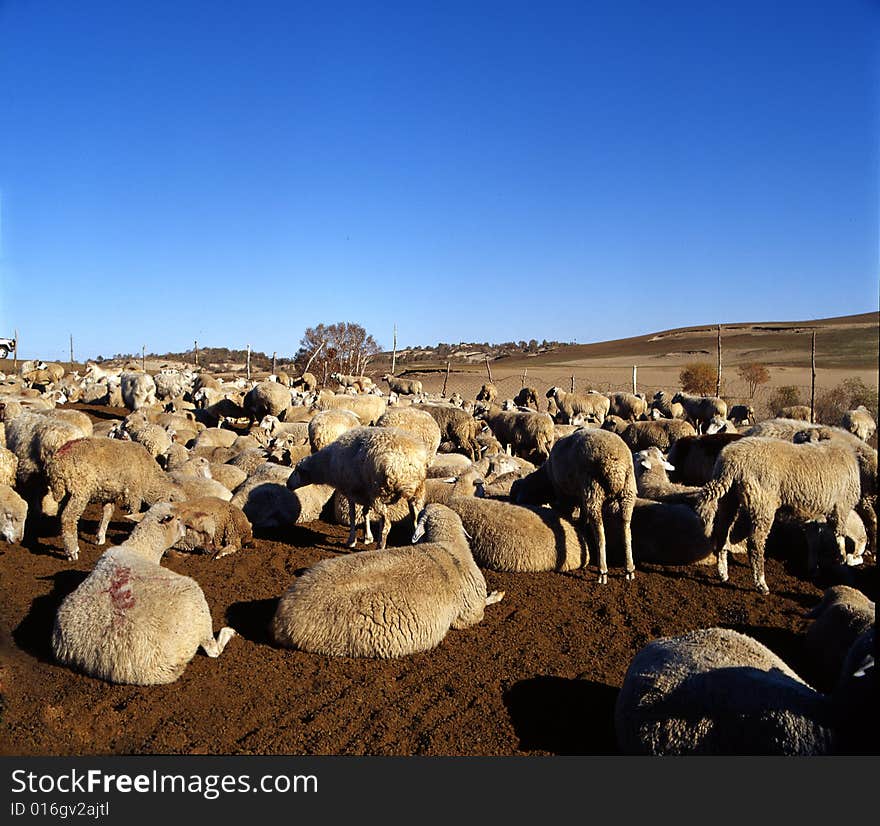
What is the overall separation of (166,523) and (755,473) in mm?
5859

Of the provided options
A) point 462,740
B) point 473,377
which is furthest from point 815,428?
point 473,377

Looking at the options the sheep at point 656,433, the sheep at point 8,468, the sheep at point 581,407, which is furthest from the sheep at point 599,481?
the sheep at point 581,407

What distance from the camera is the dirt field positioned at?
4.06m

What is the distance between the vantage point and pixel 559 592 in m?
6.52

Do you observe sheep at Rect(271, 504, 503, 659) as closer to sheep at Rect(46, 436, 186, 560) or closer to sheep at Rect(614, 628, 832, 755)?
sheep at Rect(614, 628, 832, 755)

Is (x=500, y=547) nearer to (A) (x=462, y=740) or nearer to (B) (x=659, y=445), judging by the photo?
(A) (x=462, y=740)

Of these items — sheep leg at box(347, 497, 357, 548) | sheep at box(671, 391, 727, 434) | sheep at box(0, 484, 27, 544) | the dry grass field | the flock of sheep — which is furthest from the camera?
sheep at box(671, 391, 727, 434)

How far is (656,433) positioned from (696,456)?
3286 millimetres

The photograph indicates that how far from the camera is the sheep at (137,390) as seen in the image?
21453 millimetres

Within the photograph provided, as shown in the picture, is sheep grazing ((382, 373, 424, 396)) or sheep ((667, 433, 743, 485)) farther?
sheep grazing ((382, 373, 424, 396))

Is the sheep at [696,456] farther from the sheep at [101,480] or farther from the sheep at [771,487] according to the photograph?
the sheep at [101,480]

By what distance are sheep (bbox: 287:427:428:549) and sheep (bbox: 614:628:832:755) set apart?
Result: 3.90 m

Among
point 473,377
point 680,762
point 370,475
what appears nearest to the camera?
point 680,762

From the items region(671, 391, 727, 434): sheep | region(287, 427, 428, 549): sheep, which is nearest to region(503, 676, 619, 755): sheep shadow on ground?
region(287, 427, 428, 549): sheep
